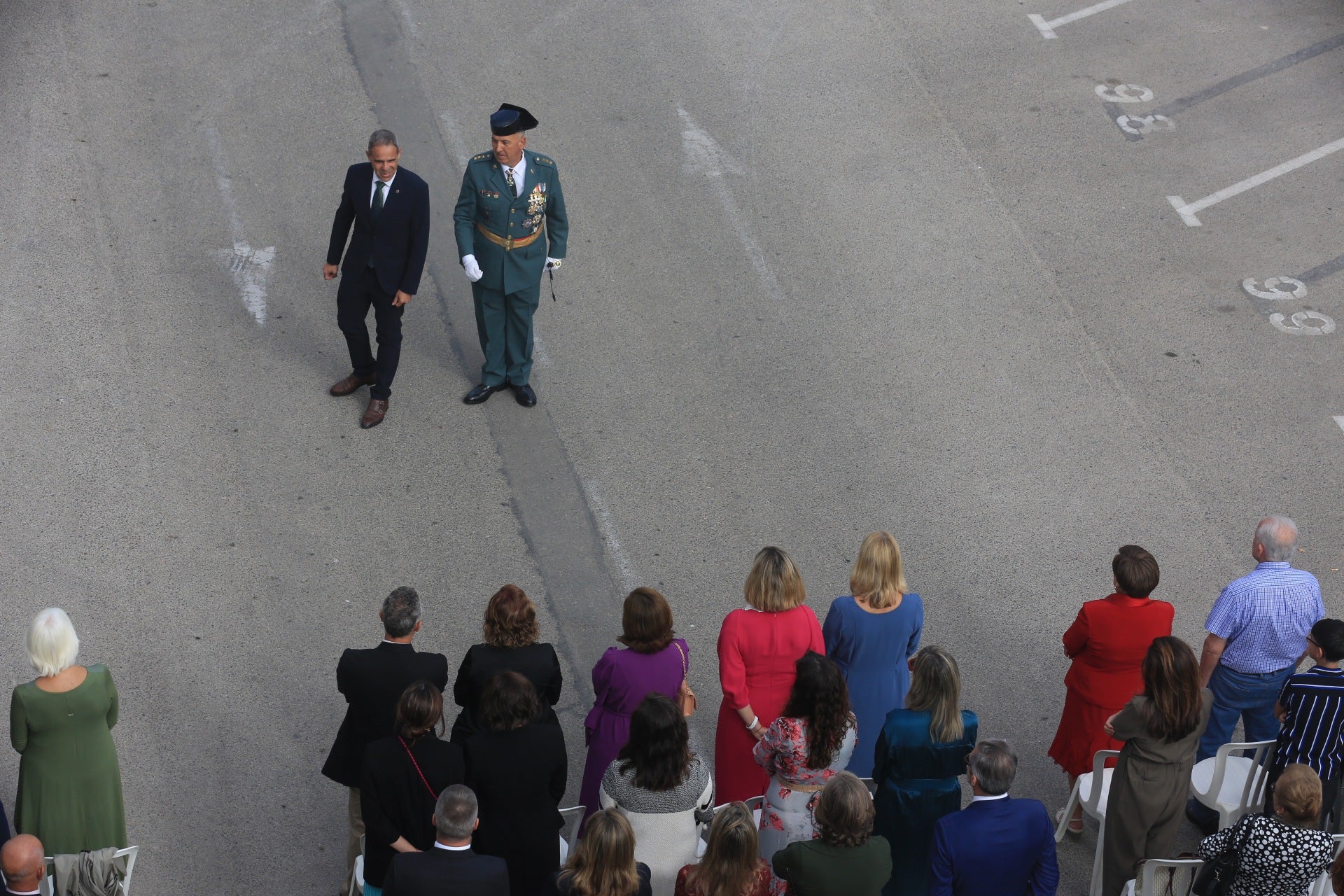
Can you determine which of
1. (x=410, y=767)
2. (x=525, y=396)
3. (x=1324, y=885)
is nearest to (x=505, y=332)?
(x=525, y=396)

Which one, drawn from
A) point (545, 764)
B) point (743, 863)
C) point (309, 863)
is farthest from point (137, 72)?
point (743, 863)

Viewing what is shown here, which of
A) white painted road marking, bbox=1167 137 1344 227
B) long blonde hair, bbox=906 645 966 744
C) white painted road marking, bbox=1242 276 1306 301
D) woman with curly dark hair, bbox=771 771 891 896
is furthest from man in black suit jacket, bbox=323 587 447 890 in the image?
white painted road marking, bbox=1167 137 1344 227

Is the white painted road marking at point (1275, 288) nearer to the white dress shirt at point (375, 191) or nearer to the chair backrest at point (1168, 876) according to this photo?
the chair backrest at point (1168, 876)

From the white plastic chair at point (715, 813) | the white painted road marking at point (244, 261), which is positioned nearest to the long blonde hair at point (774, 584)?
the white plastic chair at point (715, 813)

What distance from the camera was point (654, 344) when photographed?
30.8 ft

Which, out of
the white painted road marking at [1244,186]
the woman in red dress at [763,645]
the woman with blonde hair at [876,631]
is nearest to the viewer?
the woman in red dress at [763,645]

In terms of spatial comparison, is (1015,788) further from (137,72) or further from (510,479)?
(137,72)

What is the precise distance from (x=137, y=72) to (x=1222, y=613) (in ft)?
30.5

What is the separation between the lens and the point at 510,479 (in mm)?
8336

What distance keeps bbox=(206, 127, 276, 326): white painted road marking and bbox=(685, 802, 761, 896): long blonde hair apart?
5.80 m

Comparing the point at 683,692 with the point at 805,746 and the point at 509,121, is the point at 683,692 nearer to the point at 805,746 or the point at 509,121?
the point at 805,746

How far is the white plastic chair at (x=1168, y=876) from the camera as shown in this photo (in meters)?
5.42

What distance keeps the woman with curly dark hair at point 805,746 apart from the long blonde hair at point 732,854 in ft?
2.06

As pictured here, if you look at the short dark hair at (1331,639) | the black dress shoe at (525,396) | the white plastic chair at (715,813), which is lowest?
the white plastic chair at (715,813)
